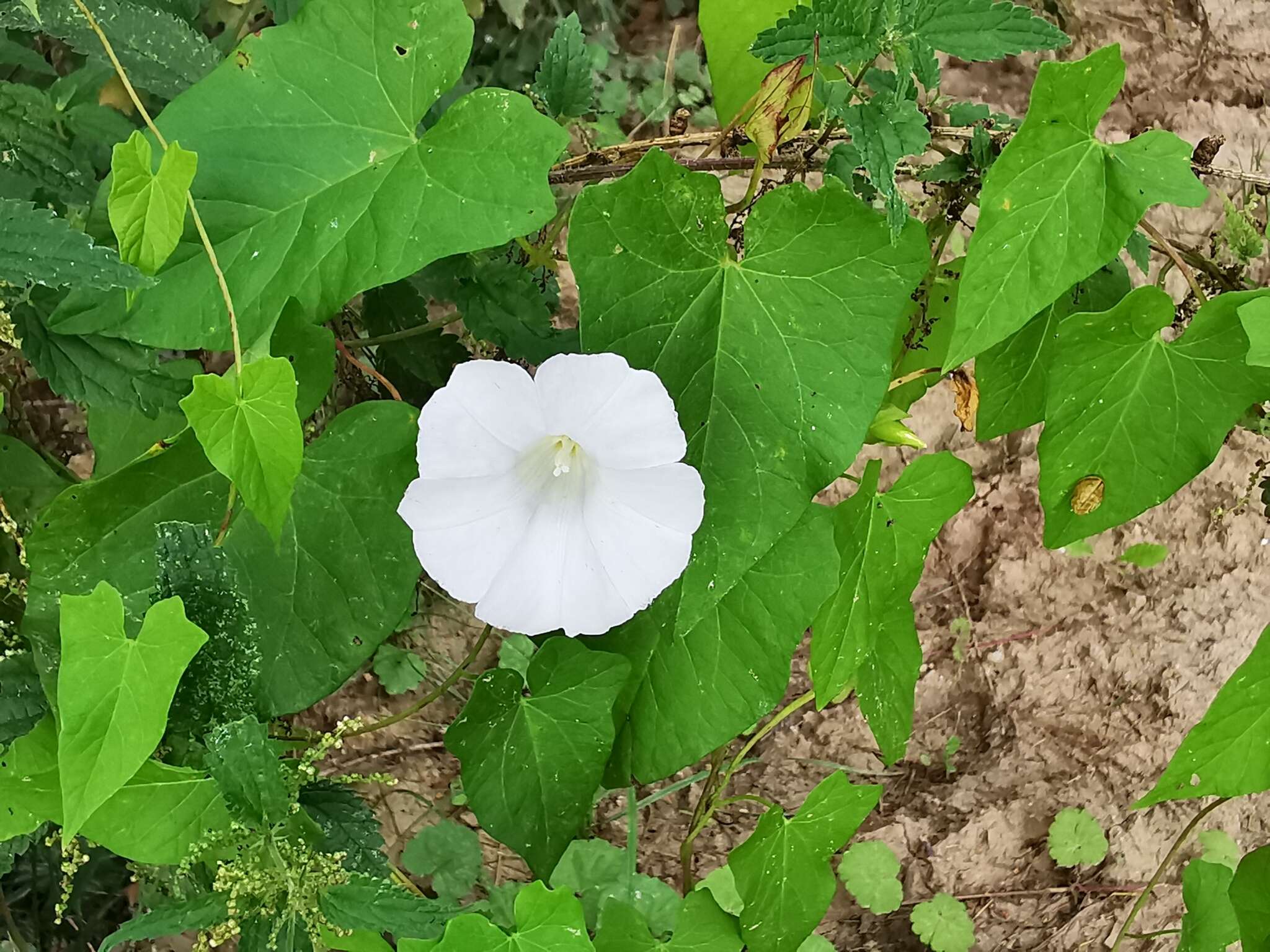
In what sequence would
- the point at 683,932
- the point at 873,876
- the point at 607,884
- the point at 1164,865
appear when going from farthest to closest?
the point at 873,876 → the point at 607,884 → the point at 1164,865 → the point at 683,932

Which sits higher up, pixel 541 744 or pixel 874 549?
pixel 874 549

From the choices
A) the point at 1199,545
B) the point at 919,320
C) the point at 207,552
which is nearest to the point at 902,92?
the point at 919,320

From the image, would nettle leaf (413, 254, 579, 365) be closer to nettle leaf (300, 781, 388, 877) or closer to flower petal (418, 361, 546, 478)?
flower petal (418, 361, 546, 478)

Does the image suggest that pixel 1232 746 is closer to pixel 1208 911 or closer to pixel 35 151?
pixel 1208 911

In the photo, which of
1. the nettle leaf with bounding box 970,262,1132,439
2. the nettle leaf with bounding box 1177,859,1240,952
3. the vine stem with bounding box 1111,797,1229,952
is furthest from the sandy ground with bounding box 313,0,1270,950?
the nettle leaf with bounding box 970,262,1132,439

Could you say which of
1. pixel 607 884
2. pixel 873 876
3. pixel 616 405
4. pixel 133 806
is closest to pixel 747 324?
pixel 616 405

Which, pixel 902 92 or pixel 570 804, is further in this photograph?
pixel 570 804

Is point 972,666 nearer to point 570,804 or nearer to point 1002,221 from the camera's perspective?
point 570,804
